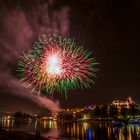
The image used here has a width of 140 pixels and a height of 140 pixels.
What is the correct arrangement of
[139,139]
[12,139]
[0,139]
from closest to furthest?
[0,139] < [12,139] < [139,139]

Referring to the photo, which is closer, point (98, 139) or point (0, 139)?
point (0, 139)

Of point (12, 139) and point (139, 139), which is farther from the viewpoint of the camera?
point (139, 139)

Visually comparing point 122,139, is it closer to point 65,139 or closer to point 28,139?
point 65,139

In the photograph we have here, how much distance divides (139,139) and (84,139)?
1468 centimetres

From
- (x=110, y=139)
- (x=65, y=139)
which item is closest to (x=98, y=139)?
(x=110, y=139)

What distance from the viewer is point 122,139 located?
68000 millimetres

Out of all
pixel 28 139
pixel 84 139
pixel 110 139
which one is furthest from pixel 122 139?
pixel 28 139

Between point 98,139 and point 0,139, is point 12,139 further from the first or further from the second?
point 98,139

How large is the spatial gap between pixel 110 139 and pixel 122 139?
10.8ft

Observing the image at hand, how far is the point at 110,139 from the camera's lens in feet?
227

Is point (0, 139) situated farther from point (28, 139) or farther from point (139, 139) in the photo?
point (139, 139)

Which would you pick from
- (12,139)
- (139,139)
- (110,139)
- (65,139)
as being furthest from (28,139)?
(139,139)

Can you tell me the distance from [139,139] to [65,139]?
20.1 meters

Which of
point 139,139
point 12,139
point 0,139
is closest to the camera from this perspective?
point 0,139
